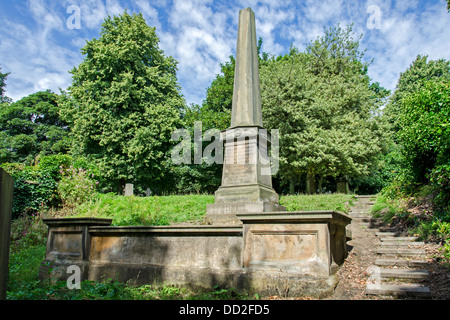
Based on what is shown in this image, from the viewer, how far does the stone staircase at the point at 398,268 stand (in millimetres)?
4047

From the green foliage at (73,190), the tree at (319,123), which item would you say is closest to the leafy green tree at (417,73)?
the tree at (319,123)

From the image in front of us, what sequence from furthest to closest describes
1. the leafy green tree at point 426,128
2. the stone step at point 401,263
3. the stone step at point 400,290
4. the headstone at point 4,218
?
the leafy green tree at point 426,128 → the stone step at point 401,263 → the stone step at point 400,290 → the headstone at point 4,218

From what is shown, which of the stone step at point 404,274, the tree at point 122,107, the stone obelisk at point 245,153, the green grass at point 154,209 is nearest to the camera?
the stone step at point 404,274

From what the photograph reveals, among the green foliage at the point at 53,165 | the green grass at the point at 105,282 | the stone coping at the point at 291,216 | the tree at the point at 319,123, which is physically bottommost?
the green grass at the point at 105,282

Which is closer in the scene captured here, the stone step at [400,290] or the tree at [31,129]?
the stone step at [400,290]

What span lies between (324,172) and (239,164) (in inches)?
478

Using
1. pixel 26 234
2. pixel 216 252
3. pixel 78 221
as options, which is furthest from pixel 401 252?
pixel 26 234

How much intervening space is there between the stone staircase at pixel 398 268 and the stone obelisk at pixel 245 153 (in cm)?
278

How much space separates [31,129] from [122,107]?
16746mm

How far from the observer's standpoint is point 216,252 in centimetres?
484

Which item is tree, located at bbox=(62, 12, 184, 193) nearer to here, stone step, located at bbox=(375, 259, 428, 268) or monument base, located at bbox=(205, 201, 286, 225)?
monument base, located at bbox=(205, 201, 286, 225)

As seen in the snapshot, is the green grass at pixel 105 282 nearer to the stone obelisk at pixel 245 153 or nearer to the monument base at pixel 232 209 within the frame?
the monument base at pixel 232 209

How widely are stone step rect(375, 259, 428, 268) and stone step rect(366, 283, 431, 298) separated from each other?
3.25 feet
